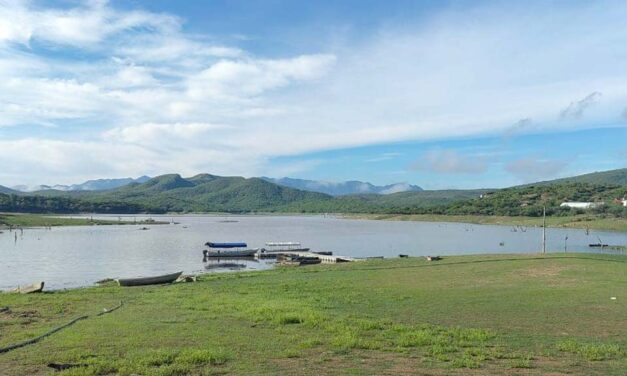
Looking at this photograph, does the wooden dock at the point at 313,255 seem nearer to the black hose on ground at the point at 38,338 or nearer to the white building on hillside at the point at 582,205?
the black hose on ground at the point at 38,338

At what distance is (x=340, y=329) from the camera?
15695 mm

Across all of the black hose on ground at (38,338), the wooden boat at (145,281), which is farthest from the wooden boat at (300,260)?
the black hose on ground at (38,338)

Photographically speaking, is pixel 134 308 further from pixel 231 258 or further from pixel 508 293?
pixel 231 258

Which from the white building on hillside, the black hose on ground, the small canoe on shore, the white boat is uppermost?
the white building on hillside

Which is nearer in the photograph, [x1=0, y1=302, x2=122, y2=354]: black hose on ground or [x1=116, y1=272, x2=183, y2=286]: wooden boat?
[x1=0, y1=302, x2=122, y2=354]: black hose on ground

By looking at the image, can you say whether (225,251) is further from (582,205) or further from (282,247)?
(582,205)

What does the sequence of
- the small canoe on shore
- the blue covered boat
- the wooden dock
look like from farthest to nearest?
the blue covered boat → the small canoe on shore → the wooden dock

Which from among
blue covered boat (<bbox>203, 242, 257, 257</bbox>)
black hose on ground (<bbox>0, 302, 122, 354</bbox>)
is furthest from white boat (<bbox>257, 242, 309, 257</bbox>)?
black hose on ground (<bbox>0, 302, 122, 354</bbox>)

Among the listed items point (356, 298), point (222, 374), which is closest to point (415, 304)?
point (356, 298)

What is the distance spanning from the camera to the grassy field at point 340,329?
11781 millimetres

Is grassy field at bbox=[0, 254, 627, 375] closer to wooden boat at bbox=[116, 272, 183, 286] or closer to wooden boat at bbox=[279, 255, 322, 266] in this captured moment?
wooden boat at bbox=[116, 272, 183, 286]

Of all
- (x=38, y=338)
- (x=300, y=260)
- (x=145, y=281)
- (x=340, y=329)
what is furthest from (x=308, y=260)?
(x=38, y=338)

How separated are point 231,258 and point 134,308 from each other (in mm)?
53578

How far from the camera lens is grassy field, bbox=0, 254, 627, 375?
464 inches
